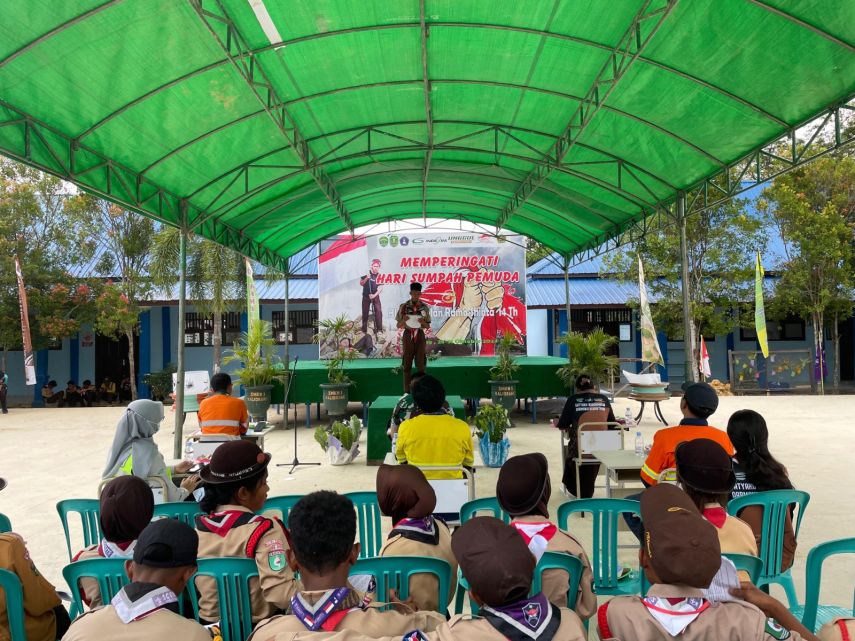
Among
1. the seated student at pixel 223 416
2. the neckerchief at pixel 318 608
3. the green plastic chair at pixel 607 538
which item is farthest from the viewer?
the seated student at pixel 223 416

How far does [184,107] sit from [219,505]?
18.4 ft

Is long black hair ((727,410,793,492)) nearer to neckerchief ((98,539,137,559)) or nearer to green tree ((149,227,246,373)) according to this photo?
neckerchief ((98,539,137,559))

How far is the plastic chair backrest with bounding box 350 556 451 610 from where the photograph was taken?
7.70 feet

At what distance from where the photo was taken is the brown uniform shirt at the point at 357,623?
1.67 m

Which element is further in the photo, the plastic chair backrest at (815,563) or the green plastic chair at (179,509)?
the green plastic chair at (179,509)

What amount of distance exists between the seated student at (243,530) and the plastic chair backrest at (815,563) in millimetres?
1977

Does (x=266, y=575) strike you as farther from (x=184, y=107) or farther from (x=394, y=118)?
(x=394, y=118)

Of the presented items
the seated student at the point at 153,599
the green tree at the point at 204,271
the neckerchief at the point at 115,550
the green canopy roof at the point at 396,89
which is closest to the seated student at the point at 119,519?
the neckerchief at the point at 115,550

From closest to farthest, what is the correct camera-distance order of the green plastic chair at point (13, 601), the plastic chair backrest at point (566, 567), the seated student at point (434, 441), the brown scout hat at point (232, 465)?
the green plastic chair at point (13, 601) → the plastic chair backrest at point (566, 567) → the brown scout hat at point (232, 465) → the seated student at point (434, 441)

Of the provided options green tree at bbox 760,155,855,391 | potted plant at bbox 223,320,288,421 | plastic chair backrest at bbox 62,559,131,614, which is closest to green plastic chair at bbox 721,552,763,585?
plastic chair backrest at bbox 62,559,131,614

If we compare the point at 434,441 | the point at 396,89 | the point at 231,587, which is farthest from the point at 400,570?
the point at 396,89

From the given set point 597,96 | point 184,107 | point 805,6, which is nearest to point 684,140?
point 597,96

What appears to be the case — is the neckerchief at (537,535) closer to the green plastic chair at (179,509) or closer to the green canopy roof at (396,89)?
the green plastic chair at (179,509)

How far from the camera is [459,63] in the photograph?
23.7ft
